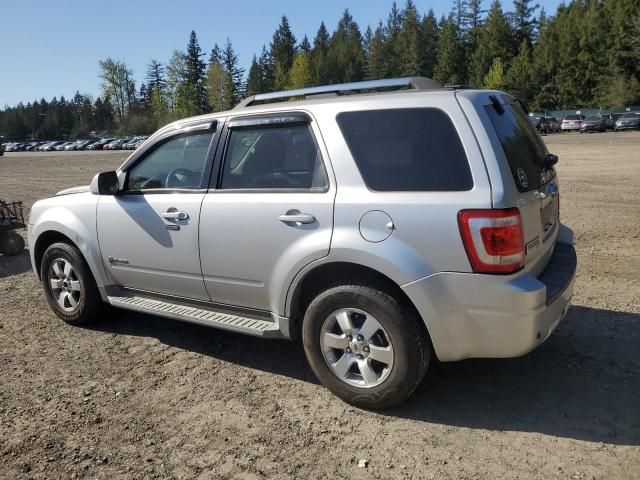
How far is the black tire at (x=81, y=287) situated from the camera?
500 cm

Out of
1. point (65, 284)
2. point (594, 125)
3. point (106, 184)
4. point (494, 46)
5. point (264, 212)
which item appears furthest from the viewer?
point (494, 46)

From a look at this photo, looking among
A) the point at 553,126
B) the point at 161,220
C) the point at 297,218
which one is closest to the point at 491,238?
the point at 297,218

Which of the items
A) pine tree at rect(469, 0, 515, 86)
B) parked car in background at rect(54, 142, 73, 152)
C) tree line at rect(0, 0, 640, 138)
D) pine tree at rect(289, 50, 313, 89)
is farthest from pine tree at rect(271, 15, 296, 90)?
parked car in background at rect(54, 142, 73, 152)

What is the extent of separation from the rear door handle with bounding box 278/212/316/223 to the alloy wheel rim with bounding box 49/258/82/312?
2426 millimetres

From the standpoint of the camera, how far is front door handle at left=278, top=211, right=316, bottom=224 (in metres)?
3.60

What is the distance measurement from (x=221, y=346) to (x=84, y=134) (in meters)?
128

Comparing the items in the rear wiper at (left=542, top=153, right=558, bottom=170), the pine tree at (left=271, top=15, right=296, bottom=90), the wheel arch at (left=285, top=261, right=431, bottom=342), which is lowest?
the wheel arch at (left=285, top=261, right=431, bottom=342)

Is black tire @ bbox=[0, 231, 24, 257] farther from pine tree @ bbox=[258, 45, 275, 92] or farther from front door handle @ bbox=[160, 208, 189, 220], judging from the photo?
pine tree @ bbox=[258, 45, 275, 92]

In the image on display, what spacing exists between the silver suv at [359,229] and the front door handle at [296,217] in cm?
2

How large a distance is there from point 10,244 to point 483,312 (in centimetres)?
A: 740

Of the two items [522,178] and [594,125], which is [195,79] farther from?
[522,178]

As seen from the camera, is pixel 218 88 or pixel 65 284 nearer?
pixel 65 284

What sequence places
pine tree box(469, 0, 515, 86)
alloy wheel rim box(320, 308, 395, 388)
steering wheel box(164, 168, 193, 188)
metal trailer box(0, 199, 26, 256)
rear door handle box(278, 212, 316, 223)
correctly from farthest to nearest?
pine tree box(469, 0, 515, 86) < metal trailer box(0, 199, 26, 256) < steering wheel box(164, 168, 193, 188) < rear door handle box(278, 212, 316, 223) < alloy wheel rim box(320, 308, 395, 388)

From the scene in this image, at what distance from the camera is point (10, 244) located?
26.8 feet
